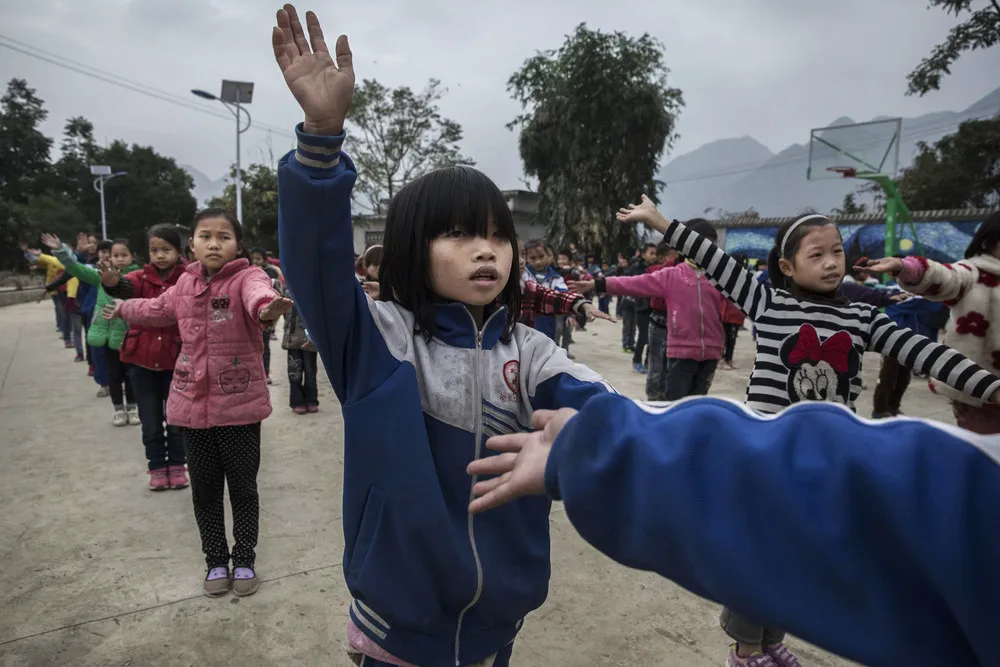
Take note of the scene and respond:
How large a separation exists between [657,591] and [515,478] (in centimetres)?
215

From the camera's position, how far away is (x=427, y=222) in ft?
4.23

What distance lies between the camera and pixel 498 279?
4.25ft

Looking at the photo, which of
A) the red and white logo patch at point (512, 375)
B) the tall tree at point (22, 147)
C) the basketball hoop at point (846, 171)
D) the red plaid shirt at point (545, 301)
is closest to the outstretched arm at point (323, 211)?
the red and white logo patch at point (512, 375)

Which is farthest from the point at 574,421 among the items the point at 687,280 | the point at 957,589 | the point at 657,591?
the point at 687,280

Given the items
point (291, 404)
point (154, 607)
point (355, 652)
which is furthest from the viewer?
point (291, 404)

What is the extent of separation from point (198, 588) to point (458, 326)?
2030 millimetres

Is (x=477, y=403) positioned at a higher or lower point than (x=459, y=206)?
lower

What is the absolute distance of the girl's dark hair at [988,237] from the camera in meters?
2.72

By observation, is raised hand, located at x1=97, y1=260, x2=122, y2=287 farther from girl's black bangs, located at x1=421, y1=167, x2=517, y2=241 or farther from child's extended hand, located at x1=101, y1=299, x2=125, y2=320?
girl's black bangs, located at x1=421, y1=167, x2=517, y2=241

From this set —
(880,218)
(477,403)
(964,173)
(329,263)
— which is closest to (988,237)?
(477,403)

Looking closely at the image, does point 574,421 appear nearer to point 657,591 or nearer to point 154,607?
point 657,591

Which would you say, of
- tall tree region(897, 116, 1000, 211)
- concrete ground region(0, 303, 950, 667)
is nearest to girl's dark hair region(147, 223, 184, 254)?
concrete ground region(0, 303, 950, 667)

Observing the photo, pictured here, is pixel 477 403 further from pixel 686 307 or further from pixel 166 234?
pixel 686 307

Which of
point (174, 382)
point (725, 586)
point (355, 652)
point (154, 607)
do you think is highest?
point (725, 586)
